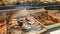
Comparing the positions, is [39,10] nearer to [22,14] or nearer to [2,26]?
[22,14]

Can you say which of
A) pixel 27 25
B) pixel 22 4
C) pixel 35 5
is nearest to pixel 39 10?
pixel 35 5

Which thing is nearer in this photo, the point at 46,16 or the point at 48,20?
the point at 48,20

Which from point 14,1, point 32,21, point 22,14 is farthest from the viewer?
point 14,1

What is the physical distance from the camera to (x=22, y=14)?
1.55m

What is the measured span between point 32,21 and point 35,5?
22.5 inches

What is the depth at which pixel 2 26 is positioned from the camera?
4.05 feet

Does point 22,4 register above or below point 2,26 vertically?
above

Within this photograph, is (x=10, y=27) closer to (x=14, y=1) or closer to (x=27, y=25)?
(x=27, y=25)

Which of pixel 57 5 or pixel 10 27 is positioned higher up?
pixel 57 5

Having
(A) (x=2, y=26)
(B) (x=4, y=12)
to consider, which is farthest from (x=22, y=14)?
(A) (x=2, y=26)

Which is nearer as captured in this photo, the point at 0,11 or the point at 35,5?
the point at 0,11

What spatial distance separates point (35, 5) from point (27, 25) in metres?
0.68

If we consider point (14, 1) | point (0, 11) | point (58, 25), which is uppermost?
point (14, 1)

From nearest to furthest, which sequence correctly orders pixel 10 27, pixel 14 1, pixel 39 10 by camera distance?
pixel 10 27
pixel 39 10
pixel 14 1
